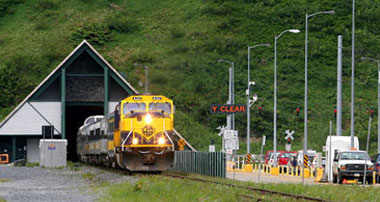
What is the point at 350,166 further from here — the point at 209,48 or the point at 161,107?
the point at 209,48

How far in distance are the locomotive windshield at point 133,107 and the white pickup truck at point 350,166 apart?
1024cm

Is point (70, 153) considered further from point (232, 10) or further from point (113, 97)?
point (232, 10)

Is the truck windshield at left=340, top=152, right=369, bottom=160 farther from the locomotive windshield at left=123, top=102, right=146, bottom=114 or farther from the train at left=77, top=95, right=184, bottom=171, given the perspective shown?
the locomotive windshield at left=123, top=102, right=146, bottom=114

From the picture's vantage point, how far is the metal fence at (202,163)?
4025 cm

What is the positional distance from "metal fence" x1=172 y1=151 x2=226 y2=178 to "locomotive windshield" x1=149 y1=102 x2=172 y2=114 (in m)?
3.05

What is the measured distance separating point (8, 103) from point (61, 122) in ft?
138

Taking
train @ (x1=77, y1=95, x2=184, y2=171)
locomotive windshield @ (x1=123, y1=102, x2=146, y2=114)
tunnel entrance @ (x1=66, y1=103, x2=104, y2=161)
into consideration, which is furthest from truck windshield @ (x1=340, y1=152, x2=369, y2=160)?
tunnel entrance @ (x1=66, y1=103, x2=104, y2=161)

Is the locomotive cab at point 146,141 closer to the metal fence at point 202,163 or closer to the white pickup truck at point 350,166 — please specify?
the metal fence at point 202,163

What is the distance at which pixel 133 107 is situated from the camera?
138 ft

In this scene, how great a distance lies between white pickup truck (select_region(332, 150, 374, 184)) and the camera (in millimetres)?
39438

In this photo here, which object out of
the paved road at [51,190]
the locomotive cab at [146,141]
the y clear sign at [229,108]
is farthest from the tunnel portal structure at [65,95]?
the locomotive cab at [146,141]

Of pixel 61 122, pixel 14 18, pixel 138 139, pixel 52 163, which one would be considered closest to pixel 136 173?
pixel 138 139

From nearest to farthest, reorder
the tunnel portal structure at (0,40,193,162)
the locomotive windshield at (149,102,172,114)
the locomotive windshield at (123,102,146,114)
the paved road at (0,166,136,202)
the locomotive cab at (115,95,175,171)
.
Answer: the paved road at (0,166,136,202) < the locomotive cab at (115,95,175,171) < the locomotive windshield at (123,102,146,114) < the locomotive windshield at (149,102,172,114) < the tunnel portal structure at (0,40,193,162)

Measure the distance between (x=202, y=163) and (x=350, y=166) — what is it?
844cm
